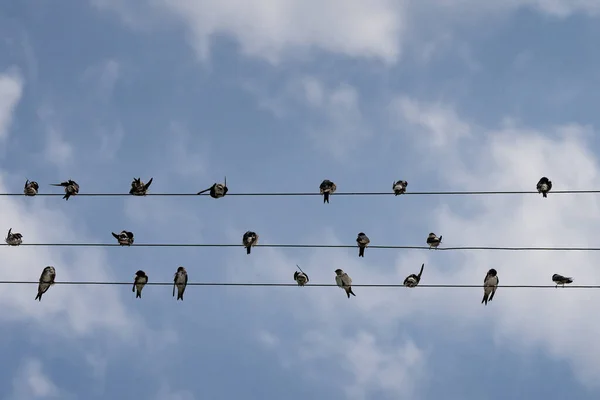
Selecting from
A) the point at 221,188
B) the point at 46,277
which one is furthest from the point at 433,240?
the point at 46,277

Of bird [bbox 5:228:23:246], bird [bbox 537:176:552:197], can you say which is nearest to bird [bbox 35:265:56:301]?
bird [bbox 5:228:23:246]

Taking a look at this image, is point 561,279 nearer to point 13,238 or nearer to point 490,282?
point 490,282

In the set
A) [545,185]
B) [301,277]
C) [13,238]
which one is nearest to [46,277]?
[13,238]

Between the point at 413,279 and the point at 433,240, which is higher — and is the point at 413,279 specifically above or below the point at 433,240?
below

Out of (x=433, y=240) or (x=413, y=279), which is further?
(x=433, y=240)

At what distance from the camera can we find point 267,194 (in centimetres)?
1400

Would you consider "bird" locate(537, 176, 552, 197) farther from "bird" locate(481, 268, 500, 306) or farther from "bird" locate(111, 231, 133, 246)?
"bird" locate(111, 231, 133, 246)

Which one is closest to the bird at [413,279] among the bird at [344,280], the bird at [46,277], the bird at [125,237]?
the bird at [344,280]

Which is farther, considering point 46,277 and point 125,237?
point 46,277

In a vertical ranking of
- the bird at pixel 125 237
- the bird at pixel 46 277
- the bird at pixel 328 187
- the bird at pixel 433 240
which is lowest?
the bird at pixel 46 277

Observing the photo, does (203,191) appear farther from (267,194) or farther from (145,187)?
(267,194)

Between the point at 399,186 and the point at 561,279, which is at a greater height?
the point at 399,186

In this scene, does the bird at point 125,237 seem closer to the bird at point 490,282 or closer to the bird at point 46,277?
the bird at point 46,277

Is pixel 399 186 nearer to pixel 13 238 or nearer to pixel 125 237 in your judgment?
pixel 125 237
